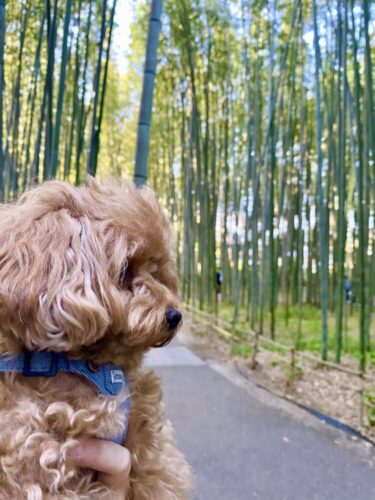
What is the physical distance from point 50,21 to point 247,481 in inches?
138

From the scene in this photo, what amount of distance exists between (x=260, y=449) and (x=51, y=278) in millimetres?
2957

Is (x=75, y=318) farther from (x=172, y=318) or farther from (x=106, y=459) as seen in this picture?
(x=106, y=459)

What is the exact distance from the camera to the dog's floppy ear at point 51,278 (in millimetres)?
1221

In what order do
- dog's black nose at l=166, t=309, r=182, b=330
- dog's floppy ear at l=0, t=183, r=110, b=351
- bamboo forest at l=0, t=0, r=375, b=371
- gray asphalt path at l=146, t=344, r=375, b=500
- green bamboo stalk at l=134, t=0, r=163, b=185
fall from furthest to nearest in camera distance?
bamboo forest at l=0, t=0, r=375, b=371 → gray asphalt path at l=146, t=344, r=375, b=500 → green bamboo stalk at l=134, t=0, r=163, b=185 → dog's black nose at l=166, t=309, r=182, b=330 → dog's floppy ear at l=0, t=183, r=110, b=351

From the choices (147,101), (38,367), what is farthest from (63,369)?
(147,101)

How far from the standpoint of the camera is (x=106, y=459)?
127 cm

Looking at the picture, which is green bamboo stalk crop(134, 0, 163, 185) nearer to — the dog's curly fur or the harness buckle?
the dog's curly fur

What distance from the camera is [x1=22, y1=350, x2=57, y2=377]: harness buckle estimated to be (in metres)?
1.30

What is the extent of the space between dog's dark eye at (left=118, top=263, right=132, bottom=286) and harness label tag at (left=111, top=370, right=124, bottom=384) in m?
0.27

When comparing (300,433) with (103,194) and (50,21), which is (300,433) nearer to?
(103,194)

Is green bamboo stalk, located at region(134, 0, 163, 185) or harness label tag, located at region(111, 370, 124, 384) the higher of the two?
green bamboo stalk, located at region(134, 0, 163, 185)

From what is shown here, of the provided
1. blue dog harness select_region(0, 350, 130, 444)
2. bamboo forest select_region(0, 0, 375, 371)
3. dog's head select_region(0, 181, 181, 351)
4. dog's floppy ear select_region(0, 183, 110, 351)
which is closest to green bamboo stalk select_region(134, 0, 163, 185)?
bamboo forest select_region(0, 0, 375, 371)

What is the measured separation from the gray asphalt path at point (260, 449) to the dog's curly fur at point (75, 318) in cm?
72

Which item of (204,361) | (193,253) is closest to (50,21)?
(204,361)
